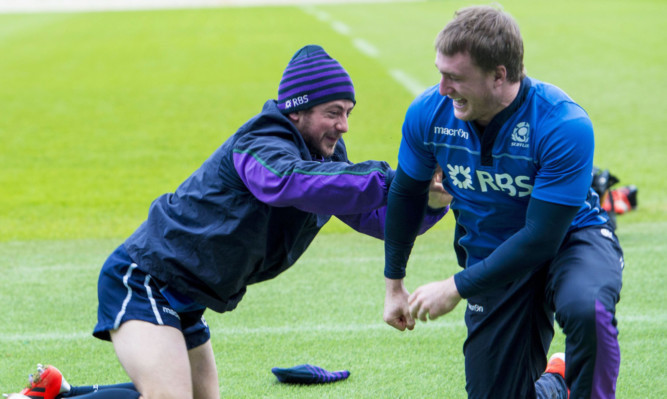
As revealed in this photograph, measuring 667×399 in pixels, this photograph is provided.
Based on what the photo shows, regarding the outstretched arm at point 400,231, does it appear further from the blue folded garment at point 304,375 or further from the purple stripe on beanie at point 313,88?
the blue folded garment at point 304,375

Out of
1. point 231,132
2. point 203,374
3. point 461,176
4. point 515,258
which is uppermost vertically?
point 461,176

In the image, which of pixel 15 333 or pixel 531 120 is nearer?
pixel 531 120

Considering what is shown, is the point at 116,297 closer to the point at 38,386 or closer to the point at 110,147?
the point at 38,386

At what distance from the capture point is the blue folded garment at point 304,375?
4.77m

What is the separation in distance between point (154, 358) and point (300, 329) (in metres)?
2.05

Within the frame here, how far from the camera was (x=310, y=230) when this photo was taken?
4.05m

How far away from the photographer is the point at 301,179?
3467mm

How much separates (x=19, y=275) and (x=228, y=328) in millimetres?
2193

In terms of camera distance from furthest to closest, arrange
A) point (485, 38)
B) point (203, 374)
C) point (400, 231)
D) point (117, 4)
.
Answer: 1. point (117, 4)
2. point (203, 374)
3. point (400, 231)
4. point (485, 38)

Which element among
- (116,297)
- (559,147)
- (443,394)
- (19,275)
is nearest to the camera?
(559,147)

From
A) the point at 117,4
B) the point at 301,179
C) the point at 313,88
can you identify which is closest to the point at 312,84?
the point at 313,88

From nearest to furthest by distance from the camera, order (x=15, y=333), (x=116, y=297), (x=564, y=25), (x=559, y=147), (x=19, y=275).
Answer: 1. (x=559, y=147)
2. (x=116, y=297)
3. (x=15, y=333)
4. (x=19, y=275)
5. (x=564, y=25)

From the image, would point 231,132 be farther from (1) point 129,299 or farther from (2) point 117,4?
(2) point 117,4

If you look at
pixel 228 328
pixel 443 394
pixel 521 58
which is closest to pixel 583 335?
pixel 521 58
